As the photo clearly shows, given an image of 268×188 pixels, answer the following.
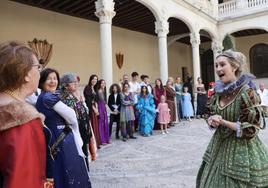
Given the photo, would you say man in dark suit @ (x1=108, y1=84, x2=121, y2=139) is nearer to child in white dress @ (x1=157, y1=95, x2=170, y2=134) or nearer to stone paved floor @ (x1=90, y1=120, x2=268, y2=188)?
stone paved floor @ (x1=90, y1=120, x2=268, y2=188)

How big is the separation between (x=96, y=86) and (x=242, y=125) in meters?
5.21

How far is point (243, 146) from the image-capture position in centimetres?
246

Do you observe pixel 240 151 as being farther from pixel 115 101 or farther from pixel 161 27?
pixel 161 27

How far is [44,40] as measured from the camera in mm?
11922

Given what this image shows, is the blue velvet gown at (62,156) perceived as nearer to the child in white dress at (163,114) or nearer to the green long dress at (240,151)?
the green long dress at (240,151)

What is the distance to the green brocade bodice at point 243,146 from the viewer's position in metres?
2.38

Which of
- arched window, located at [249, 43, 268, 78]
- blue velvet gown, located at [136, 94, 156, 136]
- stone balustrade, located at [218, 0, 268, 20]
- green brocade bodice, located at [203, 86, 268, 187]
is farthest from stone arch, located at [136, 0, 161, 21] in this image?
arched window, located at [249, 43, 268, 78]

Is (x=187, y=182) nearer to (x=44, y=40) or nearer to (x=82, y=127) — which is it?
(x=82, y=127)

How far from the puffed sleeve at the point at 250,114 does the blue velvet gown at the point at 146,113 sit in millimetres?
6375

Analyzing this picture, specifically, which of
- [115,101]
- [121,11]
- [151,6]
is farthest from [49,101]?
[121,11]

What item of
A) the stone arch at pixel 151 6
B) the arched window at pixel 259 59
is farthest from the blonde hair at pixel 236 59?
the arched window at pixel 259 59

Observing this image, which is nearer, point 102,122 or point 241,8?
point 102,122

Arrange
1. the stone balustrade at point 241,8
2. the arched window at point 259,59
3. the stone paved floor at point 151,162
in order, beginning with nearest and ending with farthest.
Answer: the stone paved floor at point 151,162 < the stone balustrade at point 241,8 < the arched window at point 259,59

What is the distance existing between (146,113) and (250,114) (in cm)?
654
